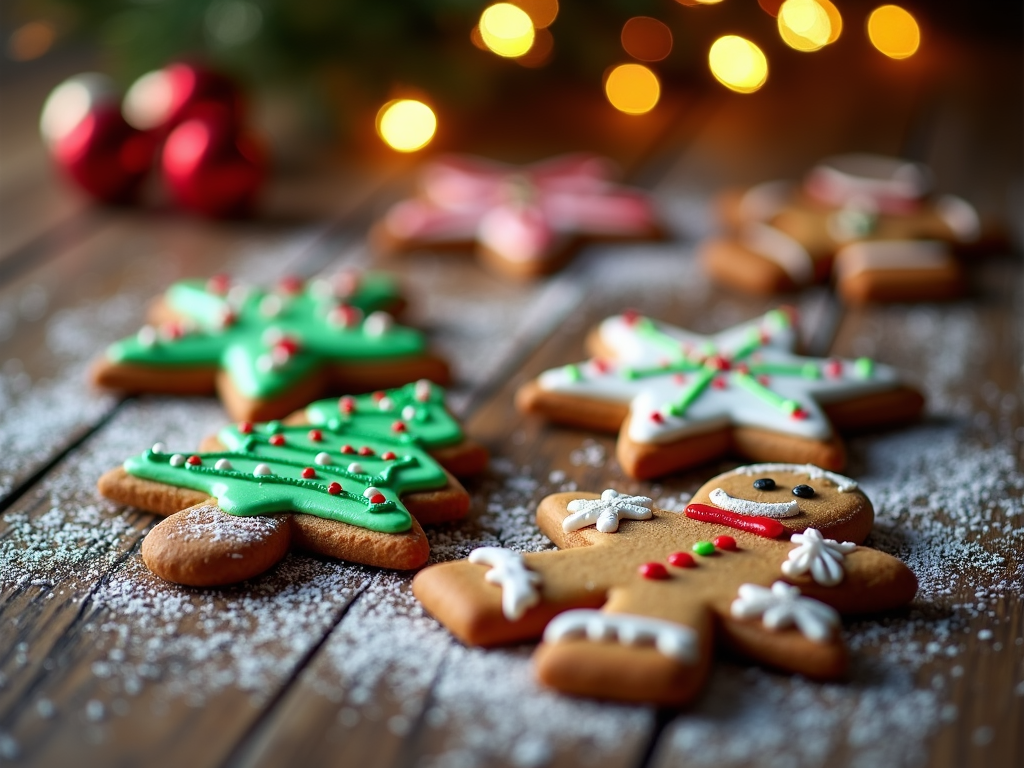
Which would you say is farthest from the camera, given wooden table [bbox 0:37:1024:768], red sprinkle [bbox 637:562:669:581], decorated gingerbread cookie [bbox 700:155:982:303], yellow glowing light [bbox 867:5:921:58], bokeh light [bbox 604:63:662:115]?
yellow glowing light [bbox 867:5:921:58]

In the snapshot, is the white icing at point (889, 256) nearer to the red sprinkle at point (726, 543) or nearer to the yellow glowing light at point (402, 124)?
the red sprinkle at point (726, 543)

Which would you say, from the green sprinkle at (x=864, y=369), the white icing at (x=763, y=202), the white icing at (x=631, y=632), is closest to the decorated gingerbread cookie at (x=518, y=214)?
the white icing at (x=763, y=202)

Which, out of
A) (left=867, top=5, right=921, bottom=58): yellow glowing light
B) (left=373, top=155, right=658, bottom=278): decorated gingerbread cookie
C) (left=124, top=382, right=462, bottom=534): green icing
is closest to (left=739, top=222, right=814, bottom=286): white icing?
(left=373, top=155, right=658, bottom=278): decorated gingerbread cookie

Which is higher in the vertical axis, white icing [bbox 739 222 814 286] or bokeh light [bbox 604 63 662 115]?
bokeh light [bbox 604 63 662 115]

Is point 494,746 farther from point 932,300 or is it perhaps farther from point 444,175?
point 444,175

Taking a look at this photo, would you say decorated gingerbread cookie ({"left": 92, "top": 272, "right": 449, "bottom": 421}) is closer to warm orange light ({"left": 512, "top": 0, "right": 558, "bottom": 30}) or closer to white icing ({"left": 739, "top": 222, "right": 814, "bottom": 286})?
white icing ({"left": 739, "top": 222, "right": 814, "bottom": 286})
